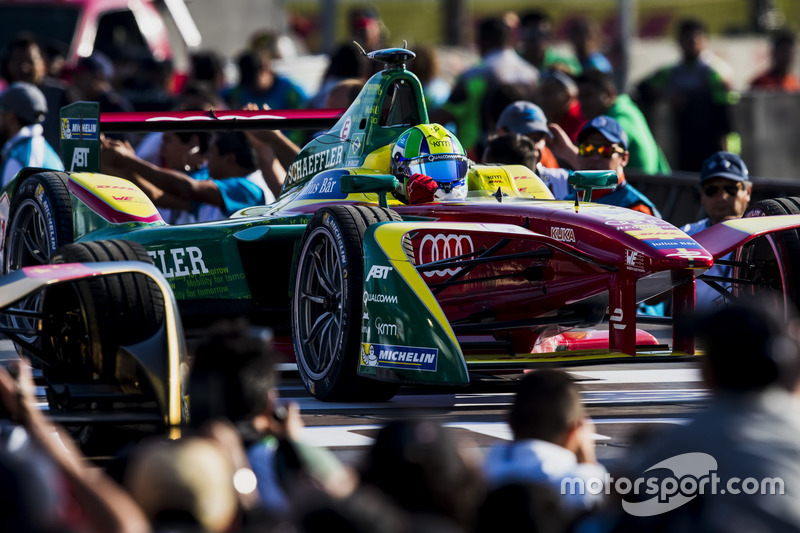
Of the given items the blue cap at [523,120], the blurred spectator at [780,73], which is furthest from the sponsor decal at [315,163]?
the blurred spectator at [780,73]

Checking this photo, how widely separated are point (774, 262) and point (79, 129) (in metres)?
4.77

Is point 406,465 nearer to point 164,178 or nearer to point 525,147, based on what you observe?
point 525,147

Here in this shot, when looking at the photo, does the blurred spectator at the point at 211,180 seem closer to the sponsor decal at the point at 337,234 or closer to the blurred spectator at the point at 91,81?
the sponsor decal at the point at 337,234

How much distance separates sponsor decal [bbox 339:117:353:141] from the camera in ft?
31.3

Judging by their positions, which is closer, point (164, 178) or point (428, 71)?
point (164, 178)

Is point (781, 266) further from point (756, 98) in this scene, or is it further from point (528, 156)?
point (756, 98)

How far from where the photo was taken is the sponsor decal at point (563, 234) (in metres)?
7.91

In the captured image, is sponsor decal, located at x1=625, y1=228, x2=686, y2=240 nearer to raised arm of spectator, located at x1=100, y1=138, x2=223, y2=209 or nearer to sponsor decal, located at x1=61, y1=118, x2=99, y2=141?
raised arm of spectator, located at x1=100, y1=138, x2=223, y2=209

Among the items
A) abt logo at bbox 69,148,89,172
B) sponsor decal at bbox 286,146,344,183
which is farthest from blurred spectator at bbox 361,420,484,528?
abt logo at bbox 69,148,89,172

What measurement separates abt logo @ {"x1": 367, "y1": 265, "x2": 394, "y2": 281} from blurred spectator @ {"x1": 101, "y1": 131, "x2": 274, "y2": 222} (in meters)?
3.39

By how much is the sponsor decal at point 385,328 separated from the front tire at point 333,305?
172 mm

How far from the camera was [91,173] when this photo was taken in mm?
9969

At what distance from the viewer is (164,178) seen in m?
10.8

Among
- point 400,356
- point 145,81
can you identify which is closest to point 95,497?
point 400,356
